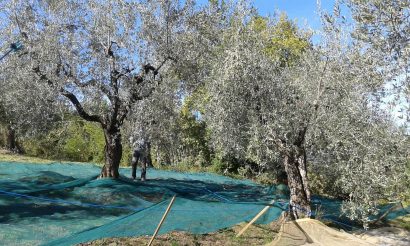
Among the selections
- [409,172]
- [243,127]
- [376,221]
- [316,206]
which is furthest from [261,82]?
[376,221]

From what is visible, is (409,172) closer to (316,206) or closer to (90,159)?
(316,206)

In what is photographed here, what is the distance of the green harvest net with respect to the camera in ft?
24.4

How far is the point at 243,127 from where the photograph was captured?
33.3ft

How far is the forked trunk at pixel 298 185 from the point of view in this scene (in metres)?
10.7

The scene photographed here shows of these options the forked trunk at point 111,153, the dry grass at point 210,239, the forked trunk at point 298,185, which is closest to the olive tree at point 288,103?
the forked trunk at point 298,185

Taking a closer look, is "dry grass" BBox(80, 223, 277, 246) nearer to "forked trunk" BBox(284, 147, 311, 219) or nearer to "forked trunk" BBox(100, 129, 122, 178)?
"forked trunk" BBox(284, 147, 311, 219)

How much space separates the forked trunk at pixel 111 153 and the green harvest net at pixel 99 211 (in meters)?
1.24

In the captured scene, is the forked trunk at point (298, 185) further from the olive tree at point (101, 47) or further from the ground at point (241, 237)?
the olive tree at point (101, 47)

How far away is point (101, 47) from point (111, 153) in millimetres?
2849

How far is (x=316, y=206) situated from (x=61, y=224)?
6.95m

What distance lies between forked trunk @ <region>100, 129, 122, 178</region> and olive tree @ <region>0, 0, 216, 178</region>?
0.60m

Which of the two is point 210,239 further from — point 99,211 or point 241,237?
point 99,211

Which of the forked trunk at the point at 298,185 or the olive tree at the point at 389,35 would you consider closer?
the olive tree at the point at 389,35

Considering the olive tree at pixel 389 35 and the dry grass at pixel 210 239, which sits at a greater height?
the olive tree at pixel 389 35
